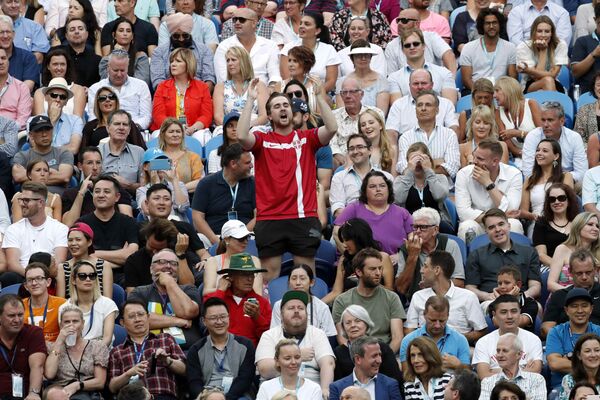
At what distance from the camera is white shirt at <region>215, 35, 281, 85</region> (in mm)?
16594

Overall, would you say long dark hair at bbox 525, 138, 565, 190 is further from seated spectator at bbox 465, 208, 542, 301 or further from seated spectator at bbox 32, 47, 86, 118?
seated spectator at bbox 32, 47, 86, 118

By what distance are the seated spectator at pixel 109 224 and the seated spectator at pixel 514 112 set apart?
12.2 ft

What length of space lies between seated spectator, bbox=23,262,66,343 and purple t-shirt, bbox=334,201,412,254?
96.2 inches

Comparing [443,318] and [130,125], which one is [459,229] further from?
[130,125]

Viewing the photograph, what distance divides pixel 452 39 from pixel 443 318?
6.36 meters

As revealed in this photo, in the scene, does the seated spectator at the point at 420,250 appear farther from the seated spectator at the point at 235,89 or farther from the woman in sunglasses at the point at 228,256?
the seated spectator at the point at 235,89

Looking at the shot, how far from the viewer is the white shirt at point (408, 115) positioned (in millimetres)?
15367

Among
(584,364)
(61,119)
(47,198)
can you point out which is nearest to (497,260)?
(584,364)

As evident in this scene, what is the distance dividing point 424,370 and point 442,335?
552mm

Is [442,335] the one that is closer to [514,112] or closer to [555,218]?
[555,218]

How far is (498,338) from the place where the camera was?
1207 cm

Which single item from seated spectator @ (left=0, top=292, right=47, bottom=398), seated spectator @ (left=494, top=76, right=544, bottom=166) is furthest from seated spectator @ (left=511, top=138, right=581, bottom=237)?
seated spectator @ (left=0, top=292, right=47, bottom=398)

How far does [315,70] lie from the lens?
1641cm

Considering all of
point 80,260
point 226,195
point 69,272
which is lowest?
point 69,272
